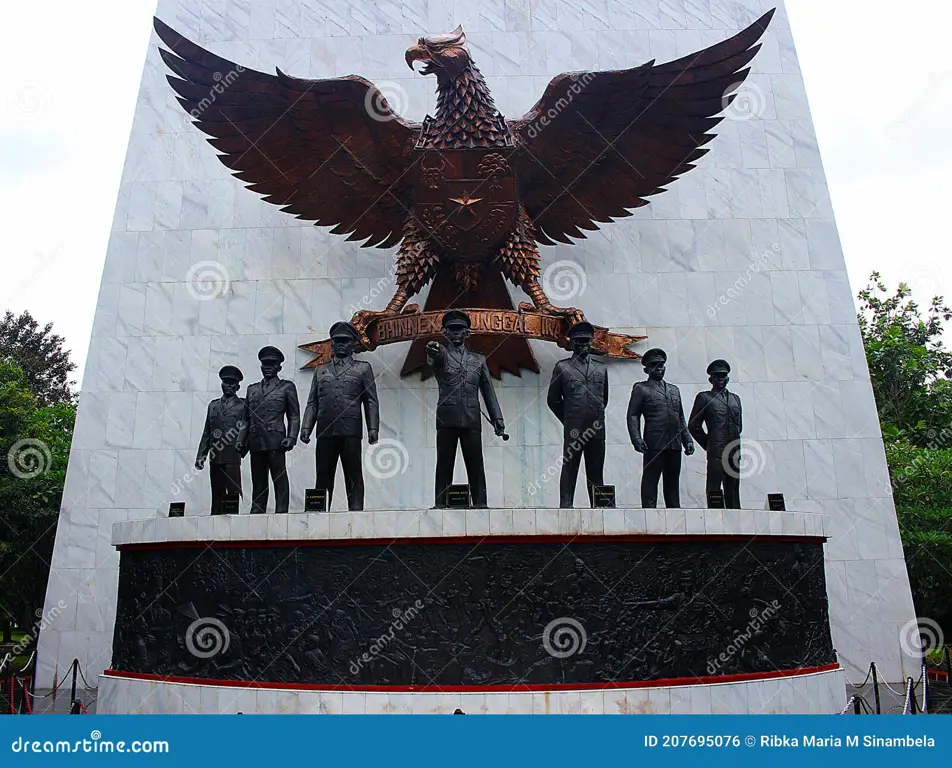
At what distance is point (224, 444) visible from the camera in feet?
26.6

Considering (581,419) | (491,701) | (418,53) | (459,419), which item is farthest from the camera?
(418,53)

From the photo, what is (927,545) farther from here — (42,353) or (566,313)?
(42,353)

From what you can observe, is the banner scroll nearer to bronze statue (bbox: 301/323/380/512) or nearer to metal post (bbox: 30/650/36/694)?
bronze statue (bbox: 301/323/380/512)

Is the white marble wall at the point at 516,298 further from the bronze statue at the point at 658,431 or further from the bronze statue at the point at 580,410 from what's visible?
the bronze statue at the point at 580,410

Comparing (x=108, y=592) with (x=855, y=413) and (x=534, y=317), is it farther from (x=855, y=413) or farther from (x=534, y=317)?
(x=855, y=413)

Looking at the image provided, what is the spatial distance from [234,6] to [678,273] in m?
8.03

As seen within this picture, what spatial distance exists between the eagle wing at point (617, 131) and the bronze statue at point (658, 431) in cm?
315

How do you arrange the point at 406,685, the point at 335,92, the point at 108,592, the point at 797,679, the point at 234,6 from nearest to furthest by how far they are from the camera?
the point at 406,685 < the point at 797,679 < the point at 335,92 < the point at 108,592 < the point at 234,6

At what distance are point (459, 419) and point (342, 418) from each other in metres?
1.10

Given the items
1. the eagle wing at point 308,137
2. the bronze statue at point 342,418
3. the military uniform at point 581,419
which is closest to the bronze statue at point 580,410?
the military uniform at point 581,419

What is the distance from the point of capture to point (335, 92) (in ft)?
30.7

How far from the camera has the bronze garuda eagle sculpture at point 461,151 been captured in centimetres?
938

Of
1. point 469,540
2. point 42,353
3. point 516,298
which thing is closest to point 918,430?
point 516,298

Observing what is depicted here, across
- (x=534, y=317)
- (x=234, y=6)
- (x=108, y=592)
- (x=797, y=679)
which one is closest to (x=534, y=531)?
(x=797, y=679)
